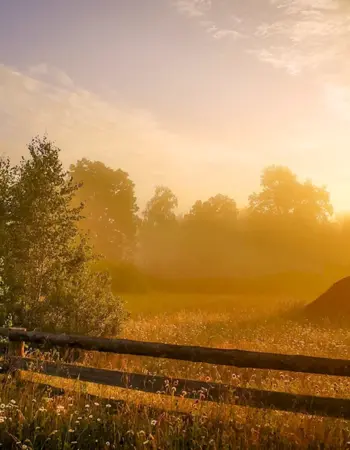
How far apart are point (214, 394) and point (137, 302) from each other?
34.1 m

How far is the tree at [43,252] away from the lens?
16.1 meters

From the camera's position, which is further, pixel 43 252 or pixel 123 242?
pixel 123 242

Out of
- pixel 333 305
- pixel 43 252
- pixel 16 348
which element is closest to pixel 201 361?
pixel 16 348

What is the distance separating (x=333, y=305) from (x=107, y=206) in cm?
4385

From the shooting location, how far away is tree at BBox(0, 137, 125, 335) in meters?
16.1

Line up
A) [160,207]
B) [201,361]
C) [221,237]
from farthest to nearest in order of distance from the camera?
[160,207], [221,237], [201,361]

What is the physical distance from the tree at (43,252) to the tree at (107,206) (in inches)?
1866

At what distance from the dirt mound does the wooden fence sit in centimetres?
1882

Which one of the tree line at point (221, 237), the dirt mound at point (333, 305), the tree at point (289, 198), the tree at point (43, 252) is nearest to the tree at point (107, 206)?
the tree line at point (221, 237)

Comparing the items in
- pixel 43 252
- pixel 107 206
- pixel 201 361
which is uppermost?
pixel 107 206

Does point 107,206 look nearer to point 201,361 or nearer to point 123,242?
point 123,242

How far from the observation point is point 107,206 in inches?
2586

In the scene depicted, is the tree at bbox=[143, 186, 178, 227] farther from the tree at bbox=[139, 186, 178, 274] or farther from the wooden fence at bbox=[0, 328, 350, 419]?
the wooden fence at bbox=[0, 328, 350, 419]

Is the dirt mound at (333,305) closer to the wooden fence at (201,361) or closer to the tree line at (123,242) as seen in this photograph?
the tree line at (123,242)
